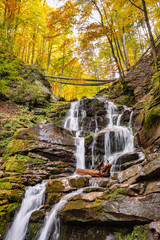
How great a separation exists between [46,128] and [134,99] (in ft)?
28.8

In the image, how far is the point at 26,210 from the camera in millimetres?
5133

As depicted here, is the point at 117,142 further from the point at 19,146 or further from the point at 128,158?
the point at 19,146

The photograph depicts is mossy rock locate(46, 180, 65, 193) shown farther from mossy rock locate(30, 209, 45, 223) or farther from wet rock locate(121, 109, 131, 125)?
wet rock locate(121, 109, 131, 125)

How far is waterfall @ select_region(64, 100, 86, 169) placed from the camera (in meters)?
8.90

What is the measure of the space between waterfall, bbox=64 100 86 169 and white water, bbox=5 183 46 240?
325cm

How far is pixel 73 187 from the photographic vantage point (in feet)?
18.0

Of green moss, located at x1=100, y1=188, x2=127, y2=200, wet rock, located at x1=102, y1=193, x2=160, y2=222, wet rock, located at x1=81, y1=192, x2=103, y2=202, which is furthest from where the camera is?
wet rock, located at x1=81, y1=192, x2=103, y2=202

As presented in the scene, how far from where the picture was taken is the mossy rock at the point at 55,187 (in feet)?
17.8

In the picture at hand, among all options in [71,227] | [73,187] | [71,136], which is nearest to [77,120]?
[71,136]

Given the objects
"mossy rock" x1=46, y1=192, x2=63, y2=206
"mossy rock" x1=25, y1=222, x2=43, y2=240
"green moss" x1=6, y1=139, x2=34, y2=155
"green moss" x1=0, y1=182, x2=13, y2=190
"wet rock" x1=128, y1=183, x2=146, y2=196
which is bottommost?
"mossy rock" x1=25, y1=222, x2=43, y2=240

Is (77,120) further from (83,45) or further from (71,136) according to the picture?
(83,45)

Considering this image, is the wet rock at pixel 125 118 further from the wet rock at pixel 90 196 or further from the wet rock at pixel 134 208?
the wet rock at pixel 134 208

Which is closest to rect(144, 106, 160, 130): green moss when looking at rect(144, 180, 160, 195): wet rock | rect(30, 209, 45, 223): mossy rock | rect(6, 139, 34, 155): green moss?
rect(144, 180, 160, 195): wet rock

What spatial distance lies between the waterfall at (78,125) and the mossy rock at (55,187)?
9.42 feet
